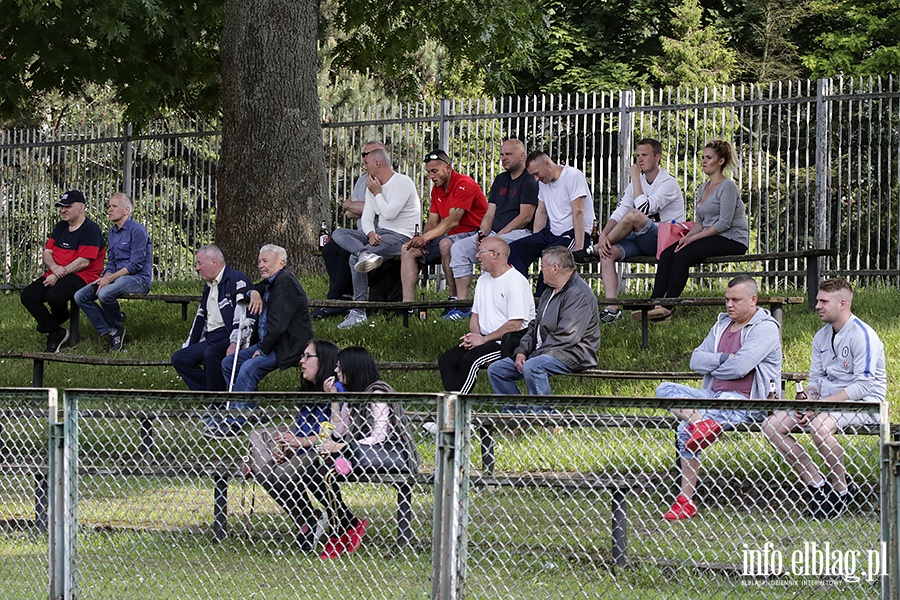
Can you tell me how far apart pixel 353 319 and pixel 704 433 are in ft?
23.1

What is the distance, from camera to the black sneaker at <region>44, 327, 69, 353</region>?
12.5 metres

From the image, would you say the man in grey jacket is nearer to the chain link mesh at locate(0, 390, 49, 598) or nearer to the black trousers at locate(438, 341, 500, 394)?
the black trousers at locate(438, 341, 500, 394)

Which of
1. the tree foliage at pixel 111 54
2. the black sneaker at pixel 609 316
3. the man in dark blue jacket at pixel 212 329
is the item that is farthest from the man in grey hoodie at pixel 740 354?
the tree foliage at pixel 111 54

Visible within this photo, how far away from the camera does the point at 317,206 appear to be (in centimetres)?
1451

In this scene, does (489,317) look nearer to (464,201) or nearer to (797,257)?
(464,201)

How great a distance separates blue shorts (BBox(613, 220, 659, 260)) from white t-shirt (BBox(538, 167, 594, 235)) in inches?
13.6

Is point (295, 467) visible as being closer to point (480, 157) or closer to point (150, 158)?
point (480, 157)

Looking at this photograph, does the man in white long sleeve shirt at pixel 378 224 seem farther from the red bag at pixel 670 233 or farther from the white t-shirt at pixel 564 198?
the red bag at pixel 670 233

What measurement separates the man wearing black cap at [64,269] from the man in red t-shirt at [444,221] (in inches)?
120

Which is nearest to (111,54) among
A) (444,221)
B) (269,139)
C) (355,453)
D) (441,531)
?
(269,139)

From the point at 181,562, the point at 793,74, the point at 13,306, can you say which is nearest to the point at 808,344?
the point at 181,562

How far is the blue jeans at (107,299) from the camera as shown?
12.2 m

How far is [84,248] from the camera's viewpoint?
12.5 meters

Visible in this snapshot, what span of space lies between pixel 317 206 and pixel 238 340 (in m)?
4.84
